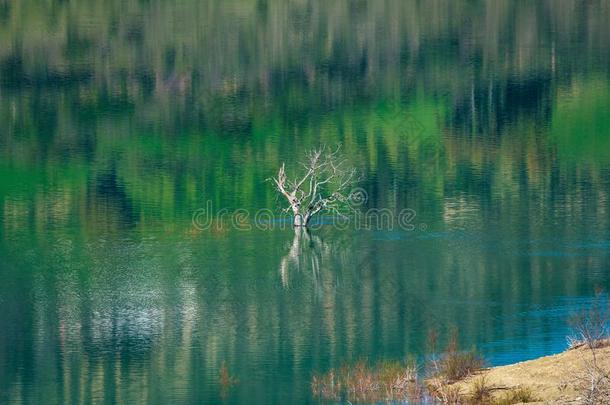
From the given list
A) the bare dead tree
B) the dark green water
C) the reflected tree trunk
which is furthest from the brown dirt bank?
the bare dead tree

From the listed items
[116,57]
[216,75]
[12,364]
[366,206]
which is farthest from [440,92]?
[12,364]

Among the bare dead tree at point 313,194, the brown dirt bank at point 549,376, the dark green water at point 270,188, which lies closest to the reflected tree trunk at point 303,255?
the dark green water at point 270,188

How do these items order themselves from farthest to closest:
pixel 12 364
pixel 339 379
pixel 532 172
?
1. pixel 532 172
2. pixel 12 364
3. pixel 339 379

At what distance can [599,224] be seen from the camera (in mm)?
83438

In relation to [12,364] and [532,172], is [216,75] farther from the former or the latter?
[12,364]

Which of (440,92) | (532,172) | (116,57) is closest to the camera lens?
(532,172)

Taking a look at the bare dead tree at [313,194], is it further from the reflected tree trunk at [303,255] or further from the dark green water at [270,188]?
the dark green water at [270,188]

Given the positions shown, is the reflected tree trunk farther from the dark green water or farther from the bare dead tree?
the bare dead tree

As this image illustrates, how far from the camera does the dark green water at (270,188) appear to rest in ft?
204

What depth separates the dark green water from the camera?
6203 cm

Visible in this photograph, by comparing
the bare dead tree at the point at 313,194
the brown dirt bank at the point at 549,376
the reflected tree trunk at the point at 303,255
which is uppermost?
the bare dead tree at the point at 313,194

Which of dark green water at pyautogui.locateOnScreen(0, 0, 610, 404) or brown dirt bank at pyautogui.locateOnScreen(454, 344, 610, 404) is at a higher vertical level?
dark green water at pyautogui.locateOnScreen(0, 0, 610, 404)

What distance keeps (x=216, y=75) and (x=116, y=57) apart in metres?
9.45

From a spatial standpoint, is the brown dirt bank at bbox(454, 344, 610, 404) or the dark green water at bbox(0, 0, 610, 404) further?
the dark green water at bbox(0, 0, 610, 404)
